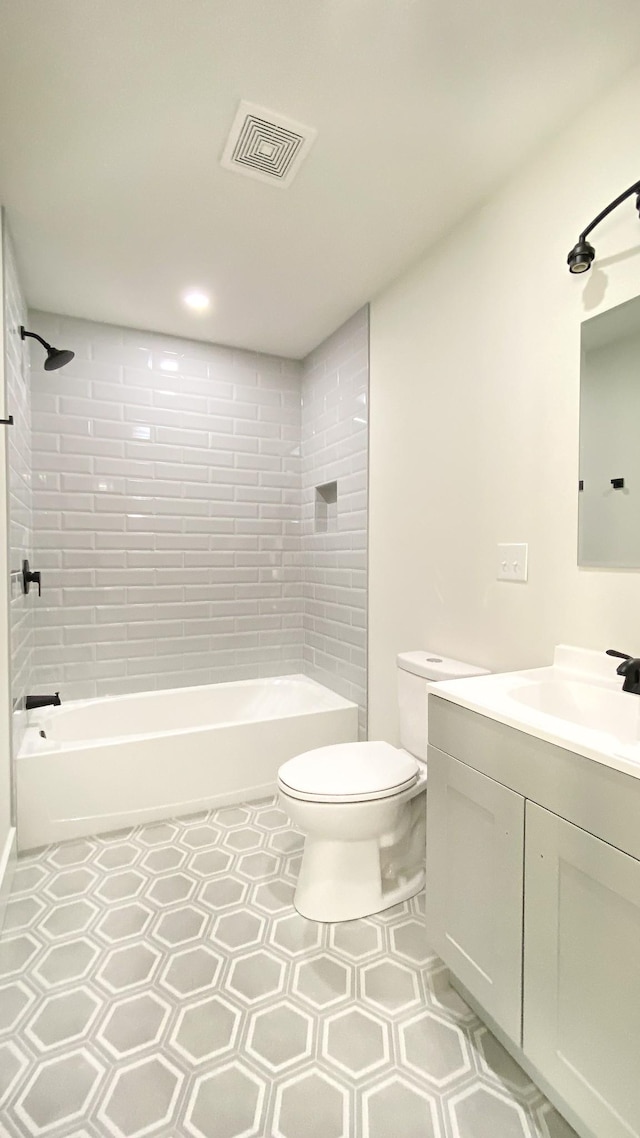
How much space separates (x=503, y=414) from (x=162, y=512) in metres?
1.95

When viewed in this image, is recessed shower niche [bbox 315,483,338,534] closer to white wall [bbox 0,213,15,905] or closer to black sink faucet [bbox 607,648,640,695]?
white wall [bbox 0,213,15,905]

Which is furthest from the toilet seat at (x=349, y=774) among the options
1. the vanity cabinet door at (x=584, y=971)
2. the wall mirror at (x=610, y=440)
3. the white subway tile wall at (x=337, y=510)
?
the wall mirror at (x=610, y=440)

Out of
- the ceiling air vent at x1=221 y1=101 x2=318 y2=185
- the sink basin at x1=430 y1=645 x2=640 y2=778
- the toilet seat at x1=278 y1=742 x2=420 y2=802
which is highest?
the ceiling air vent at x1=221 y1=101 x2=318 y2=185

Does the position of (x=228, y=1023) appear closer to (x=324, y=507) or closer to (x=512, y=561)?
(x=512, y=561)

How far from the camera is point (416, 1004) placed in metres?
1.36

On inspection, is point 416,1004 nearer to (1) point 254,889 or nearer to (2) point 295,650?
(1) point 254,889

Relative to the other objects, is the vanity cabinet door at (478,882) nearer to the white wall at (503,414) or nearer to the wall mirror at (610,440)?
the white wall at (503,414)

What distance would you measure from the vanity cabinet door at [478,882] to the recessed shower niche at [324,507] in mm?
1926

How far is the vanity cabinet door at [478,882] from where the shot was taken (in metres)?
1.08

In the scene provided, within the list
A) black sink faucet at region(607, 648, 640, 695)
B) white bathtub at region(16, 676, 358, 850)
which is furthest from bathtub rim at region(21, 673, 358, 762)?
black sink faucet at region(607, 648, 640, 695)

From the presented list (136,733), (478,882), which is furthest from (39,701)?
(478,882)

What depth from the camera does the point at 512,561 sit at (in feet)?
5.55

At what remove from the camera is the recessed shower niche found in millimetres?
3076

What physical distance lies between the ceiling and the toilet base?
2207mm
